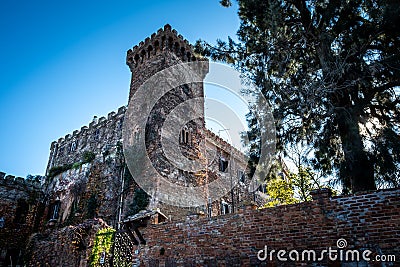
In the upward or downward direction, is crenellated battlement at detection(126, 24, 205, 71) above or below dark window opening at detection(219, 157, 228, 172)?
above

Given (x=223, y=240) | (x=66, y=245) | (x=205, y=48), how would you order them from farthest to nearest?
1. (x=66, y=245)
2. (x=205, y=48)
3. (x=223, y=240)

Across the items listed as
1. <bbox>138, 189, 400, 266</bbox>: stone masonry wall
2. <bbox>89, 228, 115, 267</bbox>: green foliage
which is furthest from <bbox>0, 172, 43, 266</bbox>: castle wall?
<bbox>138, 189, 400, 266</bbox>: stone masonry wall

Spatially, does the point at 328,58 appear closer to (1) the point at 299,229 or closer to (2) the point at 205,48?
(2) the point at 205,48

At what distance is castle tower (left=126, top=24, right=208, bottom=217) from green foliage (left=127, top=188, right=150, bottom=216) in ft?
1.23

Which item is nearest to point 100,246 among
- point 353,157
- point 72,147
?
point 353,157

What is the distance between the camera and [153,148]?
1269cm

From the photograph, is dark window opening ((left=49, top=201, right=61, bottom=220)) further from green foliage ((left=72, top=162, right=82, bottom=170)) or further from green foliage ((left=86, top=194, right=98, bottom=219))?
green foliage ((left=86, top=194, right=98, bottom=219))

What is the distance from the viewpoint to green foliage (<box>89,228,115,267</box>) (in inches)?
362

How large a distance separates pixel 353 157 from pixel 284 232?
9.22 ft

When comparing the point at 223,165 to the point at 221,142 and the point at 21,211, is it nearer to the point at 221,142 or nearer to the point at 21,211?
the point at 221,142

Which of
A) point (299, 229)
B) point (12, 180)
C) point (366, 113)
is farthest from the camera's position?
point (12, 180)

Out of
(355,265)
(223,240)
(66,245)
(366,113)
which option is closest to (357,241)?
(355,265)

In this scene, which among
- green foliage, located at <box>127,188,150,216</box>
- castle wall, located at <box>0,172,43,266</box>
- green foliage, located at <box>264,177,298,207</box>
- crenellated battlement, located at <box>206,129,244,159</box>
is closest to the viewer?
green foliage, located at <box>127,188,150,216</box>

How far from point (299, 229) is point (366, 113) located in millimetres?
4305
